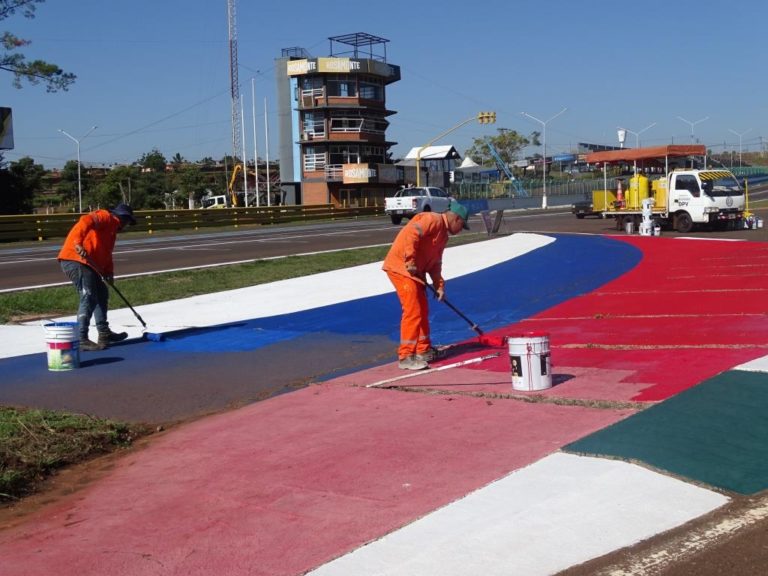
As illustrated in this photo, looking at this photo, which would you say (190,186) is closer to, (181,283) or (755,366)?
(181,283)

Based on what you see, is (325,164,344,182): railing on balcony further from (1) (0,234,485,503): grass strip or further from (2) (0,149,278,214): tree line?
(1) (0,234,485,503): grass strip

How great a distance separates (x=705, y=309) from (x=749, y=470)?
7.33m

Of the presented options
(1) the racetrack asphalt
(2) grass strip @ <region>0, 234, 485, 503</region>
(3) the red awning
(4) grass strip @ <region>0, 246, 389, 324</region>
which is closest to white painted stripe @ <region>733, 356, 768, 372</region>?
(1) the racetrack asphalt

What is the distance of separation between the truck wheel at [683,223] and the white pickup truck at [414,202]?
50.2ft

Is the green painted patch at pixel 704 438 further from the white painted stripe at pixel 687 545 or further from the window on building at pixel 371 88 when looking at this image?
the window on building at pixel 371 88

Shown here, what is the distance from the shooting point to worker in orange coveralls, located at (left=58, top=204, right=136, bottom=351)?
35.5ft

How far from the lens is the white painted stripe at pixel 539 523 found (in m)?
4.32

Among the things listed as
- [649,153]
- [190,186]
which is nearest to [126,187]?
[190,186]

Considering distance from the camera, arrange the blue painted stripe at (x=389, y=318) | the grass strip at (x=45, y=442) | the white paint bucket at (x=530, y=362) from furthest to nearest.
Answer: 1. the blue painted stripe at (x=389, y=318)
2. the white paint bucket at (x=530, y=362)
3. the grass strip at (x=45, y=442)

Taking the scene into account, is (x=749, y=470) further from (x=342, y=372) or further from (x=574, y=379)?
(x=342, y=372)

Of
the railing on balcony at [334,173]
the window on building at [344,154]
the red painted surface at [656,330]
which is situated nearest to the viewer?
the red painted surface at [656,330]

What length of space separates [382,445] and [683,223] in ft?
86.2

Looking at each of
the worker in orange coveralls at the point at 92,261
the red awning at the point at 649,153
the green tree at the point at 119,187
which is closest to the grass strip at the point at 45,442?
the worker in orange coveralls at the point at 92,261

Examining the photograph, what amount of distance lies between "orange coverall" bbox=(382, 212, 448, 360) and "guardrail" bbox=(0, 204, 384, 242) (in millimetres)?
30033
